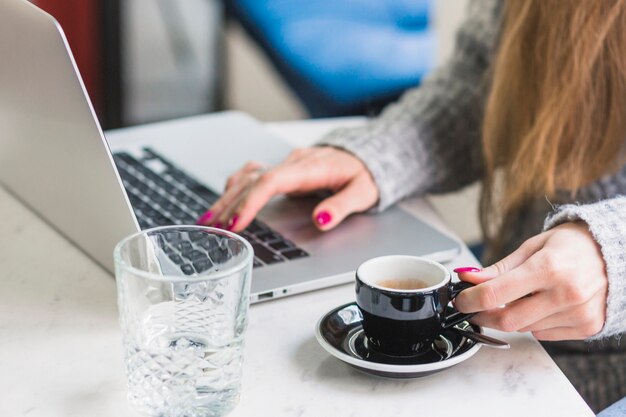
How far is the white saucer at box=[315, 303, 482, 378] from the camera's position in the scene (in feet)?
1.98

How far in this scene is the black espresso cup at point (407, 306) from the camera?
0.61 m

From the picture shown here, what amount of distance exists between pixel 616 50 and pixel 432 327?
0.42 m

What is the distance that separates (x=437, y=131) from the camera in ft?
3.46

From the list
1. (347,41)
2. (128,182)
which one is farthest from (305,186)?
(347,41)

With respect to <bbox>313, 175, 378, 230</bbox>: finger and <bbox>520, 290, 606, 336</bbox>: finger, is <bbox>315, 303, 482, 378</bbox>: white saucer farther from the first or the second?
<bbox>313, 175, 378, 230</bbox>: finger

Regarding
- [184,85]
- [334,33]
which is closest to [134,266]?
[334,33]

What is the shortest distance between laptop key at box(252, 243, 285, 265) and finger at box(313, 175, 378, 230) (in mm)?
70

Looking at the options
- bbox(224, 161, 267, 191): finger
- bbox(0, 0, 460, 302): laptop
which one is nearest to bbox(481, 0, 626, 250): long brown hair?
bbox(0, 0, 460, 302): laptop

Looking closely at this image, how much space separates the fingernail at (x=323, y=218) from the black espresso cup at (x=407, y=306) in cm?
19

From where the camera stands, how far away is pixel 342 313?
0.69 metres

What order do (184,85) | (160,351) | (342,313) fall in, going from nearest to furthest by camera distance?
(160,351) < (342,313) < (184,85)

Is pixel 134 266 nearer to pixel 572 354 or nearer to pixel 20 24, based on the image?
pixel 20 24

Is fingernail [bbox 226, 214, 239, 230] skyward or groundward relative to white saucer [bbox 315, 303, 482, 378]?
groundward

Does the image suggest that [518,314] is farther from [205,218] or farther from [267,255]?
[205,218]
